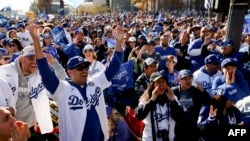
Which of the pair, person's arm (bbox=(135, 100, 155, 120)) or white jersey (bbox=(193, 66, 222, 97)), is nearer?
person's arm (bbox=(135, 100, 155, 120))

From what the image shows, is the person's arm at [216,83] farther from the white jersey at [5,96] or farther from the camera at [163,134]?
the white jersey at [5,96]

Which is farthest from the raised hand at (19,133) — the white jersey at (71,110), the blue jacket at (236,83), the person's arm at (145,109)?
the blue jacket at (236,83)

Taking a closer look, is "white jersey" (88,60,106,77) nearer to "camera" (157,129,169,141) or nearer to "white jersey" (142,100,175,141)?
"white jersey" (142,100,175,141)

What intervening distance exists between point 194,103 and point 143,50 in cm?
343

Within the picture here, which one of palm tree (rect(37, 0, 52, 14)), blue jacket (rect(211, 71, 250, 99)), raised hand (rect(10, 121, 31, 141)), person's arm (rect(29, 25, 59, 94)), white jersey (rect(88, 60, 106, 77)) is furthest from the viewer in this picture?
palm tree (rect(37, 0, 52, 14))

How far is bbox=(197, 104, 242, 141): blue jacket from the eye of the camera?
5012mm

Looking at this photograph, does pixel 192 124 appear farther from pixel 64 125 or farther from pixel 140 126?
pixel 64 125

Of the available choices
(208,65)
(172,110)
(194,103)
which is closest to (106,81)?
(172,110)

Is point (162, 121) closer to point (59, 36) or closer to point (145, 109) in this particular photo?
point (145, 109)

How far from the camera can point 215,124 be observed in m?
5.05

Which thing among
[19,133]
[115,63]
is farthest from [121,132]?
[19,133]

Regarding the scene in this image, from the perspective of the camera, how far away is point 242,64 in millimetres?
7930

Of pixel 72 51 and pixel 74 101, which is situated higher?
pixel 74 101

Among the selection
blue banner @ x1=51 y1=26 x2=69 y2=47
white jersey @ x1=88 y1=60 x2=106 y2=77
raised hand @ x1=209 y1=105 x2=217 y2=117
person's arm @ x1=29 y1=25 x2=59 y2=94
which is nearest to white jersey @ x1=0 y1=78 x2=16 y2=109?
person's arm @ x1=29 y1=25 x2=59 y2=94
